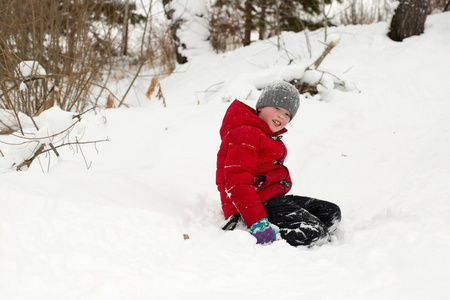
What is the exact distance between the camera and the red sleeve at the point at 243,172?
1.94 meters

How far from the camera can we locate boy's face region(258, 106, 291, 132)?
2.20m

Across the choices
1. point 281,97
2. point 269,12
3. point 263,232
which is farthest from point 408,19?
point 263,232

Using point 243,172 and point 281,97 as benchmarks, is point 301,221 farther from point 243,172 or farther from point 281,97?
point 281,97

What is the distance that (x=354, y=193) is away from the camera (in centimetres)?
298

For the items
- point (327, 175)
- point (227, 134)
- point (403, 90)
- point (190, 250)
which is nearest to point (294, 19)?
point (403, 90)

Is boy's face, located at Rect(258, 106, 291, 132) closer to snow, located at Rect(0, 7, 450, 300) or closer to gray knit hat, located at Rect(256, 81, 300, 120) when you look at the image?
gray knit hat, located at Rect(256, 81, 300, 120)

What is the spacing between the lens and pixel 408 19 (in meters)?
5.75

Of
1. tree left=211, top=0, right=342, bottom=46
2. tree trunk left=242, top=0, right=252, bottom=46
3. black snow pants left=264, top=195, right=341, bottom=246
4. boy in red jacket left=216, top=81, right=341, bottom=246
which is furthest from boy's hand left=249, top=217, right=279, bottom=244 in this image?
tree trunk left=242, top=0, right=252, bottom=46

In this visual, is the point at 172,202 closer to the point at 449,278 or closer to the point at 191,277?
the point at 191,277

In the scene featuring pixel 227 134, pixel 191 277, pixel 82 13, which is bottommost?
pixel 191 277

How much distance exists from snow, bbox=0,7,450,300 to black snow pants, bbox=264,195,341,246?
0.07m

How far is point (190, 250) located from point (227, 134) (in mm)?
733

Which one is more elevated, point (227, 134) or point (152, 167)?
point (227, 134)

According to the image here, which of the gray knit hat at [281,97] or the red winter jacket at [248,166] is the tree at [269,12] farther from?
the red winter jacket at [248,166]
